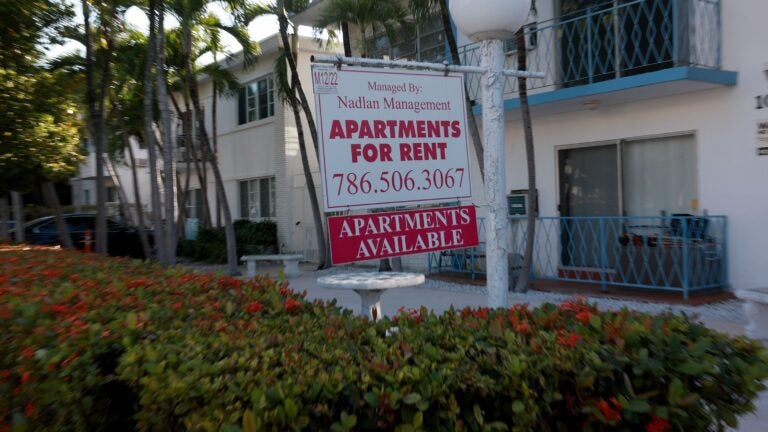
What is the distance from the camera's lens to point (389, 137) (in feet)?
11.9

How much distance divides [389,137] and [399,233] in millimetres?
541

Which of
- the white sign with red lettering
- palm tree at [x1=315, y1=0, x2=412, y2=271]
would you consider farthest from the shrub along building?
the white sign with red lettering

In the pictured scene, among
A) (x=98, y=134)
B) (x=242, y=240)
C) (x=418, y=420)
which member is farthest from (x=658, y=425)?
(x=242, y=240)

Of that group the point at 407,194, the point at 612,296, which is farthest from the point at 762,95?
the point at 407,194

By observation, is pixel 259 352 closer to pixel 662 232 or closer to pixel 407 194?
pixel 407 194

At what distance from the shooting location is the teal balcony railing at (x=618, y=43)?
9039 millimetres

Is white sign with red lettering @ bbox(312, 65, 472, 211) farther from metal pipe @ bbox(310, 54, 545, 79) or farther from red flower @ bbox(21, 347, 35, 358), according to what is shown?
red flower @ bbox(21, 347, 35, 358)

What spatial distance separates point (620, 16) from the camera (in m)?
10.2

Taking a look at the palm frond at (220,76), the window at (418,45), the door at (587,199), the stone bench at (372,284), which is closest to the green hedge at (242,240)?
the palm frond at (220,76)

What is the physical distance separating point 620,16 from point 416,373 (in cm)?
925

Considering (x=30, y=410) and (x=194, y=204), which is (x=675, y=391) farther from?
(x=194, y=204)

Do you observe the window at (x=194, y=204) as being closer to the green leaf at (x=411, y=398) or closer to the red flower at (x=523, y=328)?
the red flower at (x=523, y=328)

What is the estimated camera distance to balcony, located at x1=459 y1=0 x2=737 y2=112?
8.88m

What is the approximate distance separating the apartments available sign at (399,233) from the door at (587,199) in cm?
667
